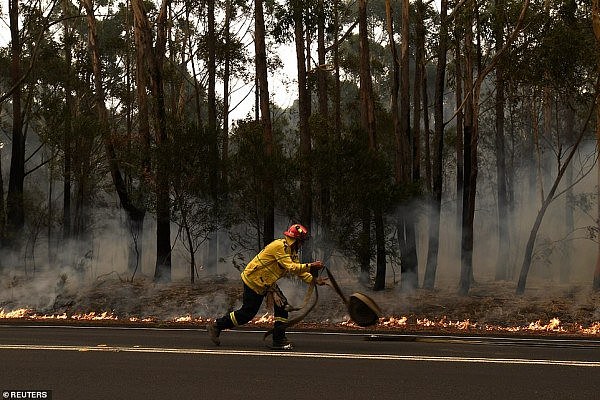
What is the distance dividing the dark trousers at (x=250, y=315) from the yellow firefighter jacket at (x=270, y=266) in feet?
0.32

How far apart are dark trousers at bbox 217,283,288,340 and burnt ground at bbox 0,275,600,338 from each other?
6749 mm

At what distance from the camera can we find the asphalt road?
7.03m

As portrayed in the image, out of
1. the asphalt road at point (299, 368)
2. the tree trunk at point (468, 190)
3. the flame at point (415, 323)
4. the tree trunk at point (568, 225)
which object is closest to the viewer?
the asphalt road at point (299, 368)

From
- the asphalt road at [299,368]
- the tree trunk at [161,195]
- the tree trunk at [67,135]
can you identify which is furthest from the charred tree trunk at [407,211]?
the asphalt road at [299,368]

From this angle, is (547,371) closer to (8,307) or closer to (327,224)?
(327,224)

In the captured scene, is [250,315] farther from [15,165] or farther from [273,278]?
[15,165]

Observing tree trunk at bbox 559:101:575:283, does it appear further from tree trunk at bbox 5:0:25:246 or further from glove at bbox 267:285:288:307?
glove at bbox 267:285:288:307

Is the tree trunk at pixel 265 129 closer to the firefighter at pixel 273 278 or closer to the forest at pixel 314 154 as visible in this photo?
the forest at pixel 314 154

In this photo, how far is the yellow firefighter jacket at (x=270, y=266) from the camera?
984 cm

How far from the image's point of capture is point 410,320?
17984mm

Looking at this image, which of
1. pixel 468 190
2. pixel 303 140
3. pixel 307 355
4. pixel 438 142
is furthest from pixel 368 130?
pixel 307 355

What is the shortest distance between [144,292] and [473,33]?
41.6ft

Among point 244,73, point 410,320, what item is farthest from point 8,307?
point 244,73

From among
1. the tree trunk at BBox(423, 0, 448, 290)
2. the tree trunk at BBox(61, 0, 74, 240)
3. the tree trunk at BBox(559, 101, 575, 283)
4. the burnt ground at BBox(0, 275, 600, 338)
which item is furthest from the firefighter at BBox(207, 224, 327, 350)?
the tree trunk at BBox(559, 101, 575, 283)
